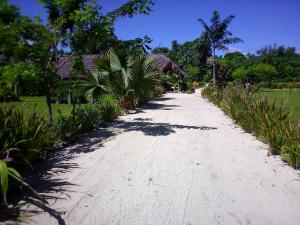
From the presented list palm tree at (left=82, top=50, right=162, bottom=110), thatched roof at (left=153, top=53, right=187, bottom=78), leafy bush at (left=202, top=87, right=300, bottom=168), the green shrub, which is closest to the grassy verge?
the green shrub

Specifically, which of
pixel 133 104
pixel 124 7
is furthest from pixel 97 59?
pixel 124 7

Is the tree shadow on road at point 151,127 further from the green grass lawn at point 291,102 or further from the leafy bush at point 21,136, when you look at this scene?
the leafy bush at point 21,136

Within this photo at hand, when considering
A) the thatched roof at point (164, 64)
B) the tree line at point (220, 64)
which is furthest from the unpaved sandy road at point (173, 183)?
the thatched roof at point (164, 64)

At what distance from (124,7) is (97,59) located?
484 cm

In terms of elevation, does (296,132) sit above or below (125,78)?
below

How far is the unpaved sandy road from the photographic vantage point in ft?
14.5

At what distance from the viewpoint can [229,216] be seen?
14.5ft

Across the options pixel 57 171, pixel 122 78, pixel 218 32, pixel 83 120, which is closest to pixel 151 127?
pixel 83 120

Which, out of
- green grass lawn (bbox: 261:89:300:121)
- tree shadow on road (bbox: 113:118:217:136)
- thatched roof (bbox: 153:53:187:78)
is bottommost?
tree shadow on road (bbox: 113:118:217:136)

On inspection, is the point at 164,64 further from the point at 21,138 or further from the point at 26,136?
the point at 21,138

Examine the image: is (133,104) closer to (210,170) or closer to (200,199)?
(210,170)

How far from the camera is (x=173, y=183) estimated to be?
222 inches

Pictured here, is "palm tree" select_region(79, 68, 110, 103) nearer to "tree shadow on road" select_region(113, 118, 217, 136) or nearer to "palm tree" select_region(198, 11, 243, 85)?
"tree shadow on road" select_region(113, 118, 217, 136)

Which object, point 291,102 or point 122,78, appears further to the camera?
point 291,102
